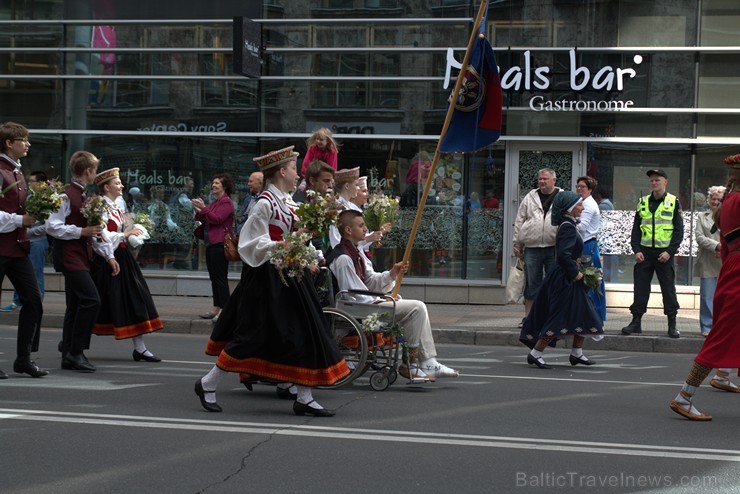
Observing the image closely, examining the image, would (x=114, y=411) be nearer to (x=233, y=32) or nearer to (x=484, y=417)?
(x=484, y=417)

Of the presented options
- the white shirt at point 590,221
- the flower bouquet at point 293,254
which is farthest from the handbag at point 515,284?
the flower bouquet at point 293,254

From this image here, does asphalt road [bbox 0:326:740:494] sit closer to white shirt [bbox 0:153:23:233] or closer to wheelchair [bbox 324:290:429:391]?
wheelchair [bbox 324:290:429:391]

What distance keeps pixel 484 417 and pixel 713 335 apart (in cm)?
178

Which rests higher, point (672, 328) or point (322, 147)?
point (322, 147)

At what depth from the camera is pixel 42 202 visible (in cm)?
908

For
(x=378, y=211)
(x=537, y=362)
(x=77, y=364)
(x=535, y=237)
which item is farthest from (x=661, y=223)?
(x=77, y=364)

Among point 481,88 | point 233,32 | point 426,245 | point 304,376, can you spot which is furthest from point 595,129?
point 304,376

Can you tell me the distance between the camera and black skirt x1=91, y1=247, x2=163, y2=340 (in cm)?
1052

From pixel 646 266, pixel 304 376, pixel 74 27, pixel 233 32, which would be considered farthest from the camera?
pixel 74 27

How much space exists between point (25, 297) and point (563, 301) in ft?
16.7

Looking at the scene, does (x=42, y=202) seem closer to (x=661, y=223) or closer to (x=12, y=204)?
(x=12, y=204)

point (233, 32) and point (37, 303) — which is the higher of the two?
point (233, 32)

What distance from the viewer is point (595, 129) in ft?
55.3

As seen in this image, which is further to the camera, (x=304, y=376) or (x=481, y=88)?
(x=481, y=88)
